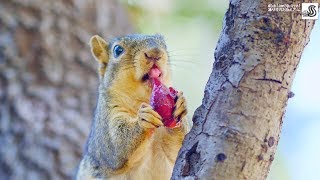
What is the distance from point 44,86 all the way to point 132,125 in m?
1.58

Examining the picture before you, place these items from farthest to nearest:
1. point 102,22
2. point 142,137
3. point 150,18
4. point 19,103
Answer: point 150,18 → point 102,22 → point 19,103 → point 142,137

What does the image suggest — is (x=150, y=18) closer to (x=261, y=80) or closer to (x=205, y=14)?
(x=205, y=14)

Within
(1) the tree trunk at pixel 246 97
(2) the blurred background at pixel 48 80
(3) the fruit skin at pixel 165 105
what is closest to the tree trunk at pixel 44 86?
(2) the blurred background at pixel 48 80

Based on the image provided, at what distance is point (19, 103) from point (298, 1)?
2.38m

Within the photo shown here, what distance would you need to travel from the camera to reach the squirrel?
2273mm

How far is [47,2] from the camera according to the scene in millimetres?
3830

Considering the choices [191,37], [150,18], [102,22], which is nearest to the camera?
[102,22]

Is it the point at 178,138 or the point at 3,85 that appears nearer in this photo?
the point at 178,138

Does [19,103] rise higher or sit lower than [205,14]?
lower

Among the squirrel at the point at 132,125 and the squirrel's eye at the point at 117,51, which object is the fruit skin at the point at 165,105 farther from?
the squirrel's eye at the point at 117,51

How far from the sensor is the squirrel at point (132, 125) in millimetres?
2273

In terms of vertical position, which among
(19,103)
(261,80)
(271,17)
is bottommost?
(19,103)

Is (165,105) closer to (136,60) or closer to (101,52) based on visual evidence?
(136,60)

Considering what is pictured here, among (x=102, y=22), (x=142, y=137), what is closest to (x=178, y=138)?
(x=142, y=137)
